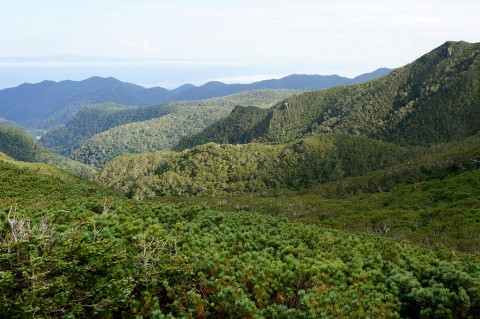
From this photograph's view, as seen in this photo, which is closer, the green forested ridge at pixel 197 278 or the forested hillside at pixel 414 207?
the green forested ridge at pixel 197 278

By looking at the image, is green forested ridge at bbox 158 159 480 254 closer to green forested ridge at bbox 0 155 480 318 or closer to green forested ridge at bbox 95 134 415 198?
green forested ridge at bbox 0 155 480 318

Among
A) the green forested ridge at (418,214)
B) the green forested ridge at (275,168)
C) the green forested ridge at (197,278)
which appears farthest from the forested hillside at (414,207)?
the green forested ridge at (275,168)

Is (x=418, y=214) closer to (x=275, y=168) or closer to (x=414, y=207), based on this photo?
(x=414, y=207)

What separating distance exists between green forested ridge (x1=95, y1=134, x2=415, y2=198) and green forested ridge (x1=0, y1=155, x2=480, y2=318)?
148571 mm

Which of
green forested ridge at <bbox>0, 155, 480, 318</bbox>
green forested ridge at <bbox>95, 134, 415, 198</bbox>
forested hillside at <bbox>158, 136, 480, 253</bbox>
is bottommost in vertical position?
green forested ridge at <bbox>95, 134, 415, 198</bbox>

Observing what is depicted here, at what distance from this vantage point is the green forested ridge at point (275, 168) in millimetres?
172500

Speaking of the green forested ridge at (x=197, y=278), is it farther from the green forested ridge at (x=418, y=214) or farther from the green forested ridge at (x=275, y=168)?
the green forested ridge at (x=275, y=168)

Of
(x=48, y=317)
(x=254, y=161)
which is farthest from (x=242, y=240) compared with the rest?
(x=254, y=161)

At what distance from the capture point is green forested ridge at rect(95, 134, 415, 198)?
172500mm

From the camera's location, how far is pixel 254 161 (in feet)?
632

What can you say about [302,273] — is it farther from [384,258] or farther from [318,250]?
[384,258]

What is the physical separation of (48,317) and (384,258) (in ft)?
49.2

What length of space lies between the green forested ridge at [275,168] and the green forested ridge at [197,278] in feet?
487

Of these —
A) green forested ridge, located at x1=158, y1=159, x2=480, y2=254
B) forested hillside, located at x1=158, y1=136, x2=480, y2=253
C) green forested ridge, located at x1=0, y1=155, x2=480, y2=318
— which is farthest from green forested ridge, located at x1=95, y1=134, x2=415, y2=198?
green forested ridge, located at x1=0, y1=155, x2=480, y2=318
